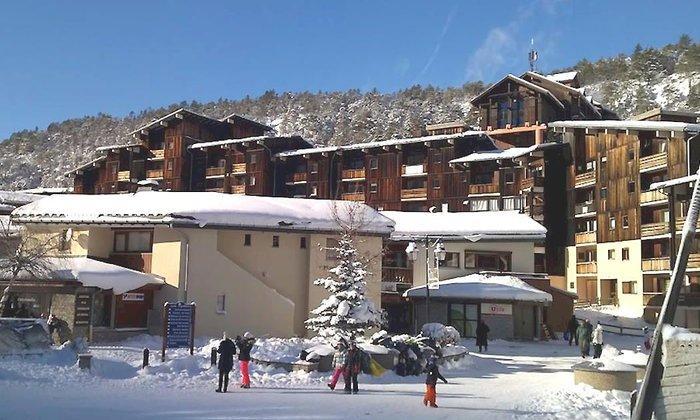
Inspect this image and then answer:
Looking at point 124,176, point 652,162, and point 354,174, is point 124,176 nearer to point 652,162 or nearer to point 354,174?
point 354,174

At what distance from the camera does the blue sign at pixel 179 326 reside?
1911 cm

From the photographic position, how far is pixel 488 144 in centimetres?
6250

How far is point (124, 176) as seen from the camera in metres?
75.1

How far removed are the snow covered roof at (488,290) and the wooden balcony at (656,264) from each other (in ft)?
48.2

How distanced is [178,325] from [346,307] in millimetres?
5796

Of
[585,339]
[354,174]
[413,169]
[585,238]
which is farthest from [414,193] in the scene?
[585,339]

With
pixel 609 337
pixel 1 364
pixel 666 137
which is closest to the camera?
pixel 1 364

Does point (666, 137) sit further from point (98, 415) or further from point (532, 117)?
point (98, 415)

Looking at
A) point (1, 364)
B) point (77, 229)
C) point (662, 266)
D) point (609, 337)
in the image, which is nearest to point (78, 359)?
point (1, 364)

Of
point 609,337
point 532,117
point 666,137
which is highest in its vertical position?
point 532,117

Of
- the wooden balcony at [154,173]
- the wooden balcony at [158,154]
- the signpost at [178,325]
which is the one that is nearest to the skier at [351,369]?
the signpost at [178,325]

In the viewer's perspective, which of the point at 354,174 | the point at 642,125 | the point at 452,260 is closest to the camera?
the point at 642,125

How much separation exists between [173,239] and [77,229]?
15.0ft

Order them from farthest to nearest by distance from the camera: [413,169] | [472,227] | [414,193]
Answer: [413,169], [414,193], [472,227]
